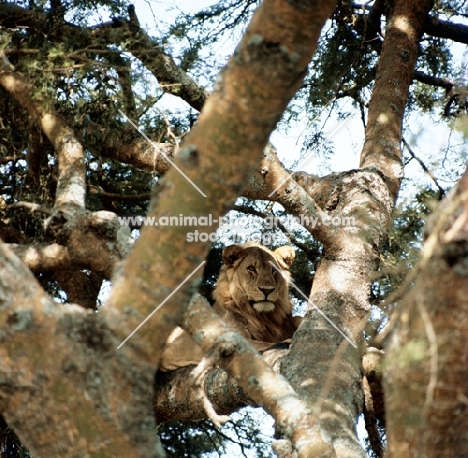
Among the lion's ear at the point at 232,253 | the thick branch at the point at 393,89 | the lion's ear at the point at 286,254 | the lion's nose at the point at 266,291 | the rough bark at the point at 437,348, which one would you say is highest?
the thick branch at the point at 393,89

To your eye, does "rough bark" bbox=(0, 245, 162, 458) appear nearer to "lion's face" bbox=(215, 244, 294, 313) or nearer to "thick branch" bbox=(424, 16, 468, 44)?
"lion's face" bbox=(215, 244, 294, 313)

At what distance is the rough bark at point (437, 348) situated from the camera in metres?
2.44

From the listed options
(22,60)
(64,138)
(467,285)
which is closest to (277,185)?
(64,138)

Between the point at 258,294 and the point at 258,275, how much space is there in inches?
7.6

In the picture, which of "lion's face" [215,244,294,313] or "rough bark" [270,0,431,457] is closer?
"rough bark" [270,0,431,457]

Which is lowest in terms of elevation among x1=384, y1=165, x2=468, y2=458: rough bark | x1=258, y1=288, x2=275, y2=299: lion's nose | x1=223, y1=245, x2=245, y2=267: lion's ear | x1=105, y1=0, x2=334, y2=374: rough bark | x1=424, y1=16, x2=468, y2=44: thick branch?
x1=384, y1=165, x2=468, y2=458: rough bark

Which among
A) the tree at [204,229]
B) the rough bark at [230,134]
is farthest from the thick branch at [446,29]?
the rough bark at [230,134]

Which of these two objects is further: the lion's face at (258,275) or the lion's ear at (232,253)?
the lion's ear at (232,253)

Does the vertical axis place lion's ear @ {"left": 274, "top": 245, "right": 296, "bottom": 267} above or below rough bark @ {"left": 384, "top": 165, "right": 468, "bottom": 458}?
above

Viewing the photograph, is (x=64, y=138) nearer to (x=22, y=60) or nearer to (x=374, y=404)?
(x=22, y=60)

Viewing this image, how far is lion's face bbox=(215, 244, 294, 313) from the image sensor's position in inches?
315

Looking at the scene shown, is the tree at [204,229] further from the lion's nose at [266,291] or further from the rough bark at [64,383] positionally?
the lion's nose at [266,291]

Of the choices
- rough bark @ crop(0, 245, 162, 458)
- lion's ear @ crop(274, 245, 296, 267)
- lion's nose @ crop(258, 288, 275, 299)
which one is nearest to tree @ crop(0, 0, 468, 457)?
rough bark @ crop(0, 245, 162, 458)

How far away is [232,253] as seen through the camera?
8141 millimetres
